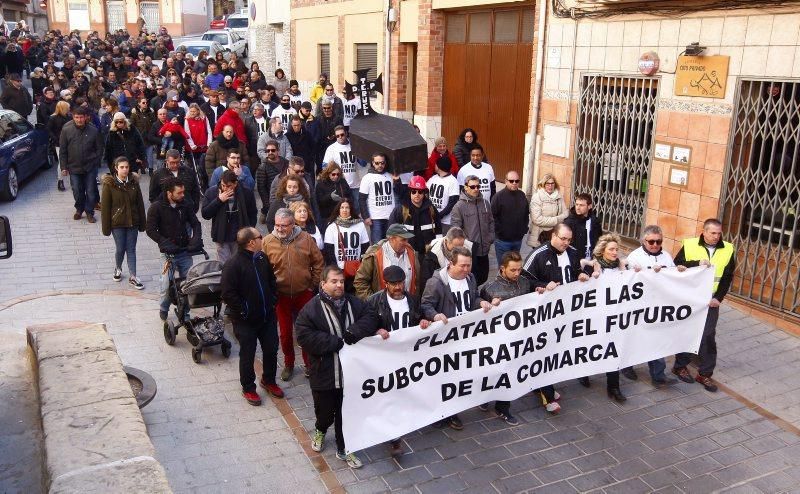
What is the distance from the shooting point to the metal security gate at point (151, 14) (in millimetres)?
51812

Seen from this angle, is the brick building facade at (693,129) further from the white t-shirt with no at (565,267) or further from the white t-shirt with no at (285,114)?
the white t-shirt with no at (285,114)

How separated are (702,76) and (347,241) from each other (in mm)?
5143

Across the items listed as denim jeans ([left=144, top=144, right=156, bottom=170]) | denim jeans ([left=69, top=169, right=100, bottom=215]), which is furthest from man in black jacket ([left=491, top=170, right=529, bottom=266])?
denim jeans ([left=144, top=144, right=156, bottom=170])

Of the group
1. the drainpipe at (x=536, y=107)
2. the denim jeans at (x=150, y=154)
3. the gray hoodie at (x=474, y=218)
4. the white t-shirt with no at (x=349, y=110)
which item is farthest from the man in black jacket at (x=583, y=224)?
the denim jeans at (x=150, y=154)

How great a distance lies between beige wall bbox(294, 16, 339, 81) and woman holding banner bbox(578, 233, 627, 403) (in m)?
16.5

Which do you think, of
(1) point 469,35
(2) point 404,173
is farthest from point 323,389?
(1) point 469,35

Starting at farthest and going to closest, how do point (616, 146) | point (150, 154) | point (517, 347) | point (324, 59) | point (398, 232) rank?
1. point (324, 59)
2. point (150, 154)
3. point (616, 146)
4. point (398, 232)
5. point (517, 347)

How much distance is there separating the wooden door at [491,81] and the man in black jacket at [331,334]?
9093mm

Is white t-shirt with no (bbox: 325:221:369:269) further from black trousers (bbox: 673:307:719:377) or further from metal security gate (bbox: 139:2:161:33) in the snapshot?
metal security gate (bbox: 139:2:161:33)

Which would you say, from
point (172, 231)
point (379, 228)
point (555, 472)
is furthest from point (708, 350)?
point (172, 231)

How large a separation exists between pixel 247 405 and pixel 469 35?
11.2 m

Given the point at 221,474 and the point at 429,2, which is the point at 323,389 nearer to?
the point at 221,474

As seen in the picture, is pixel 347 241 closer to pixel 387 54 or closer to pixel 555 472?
pixel 555 472

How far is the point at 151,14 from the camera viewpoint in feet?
171
